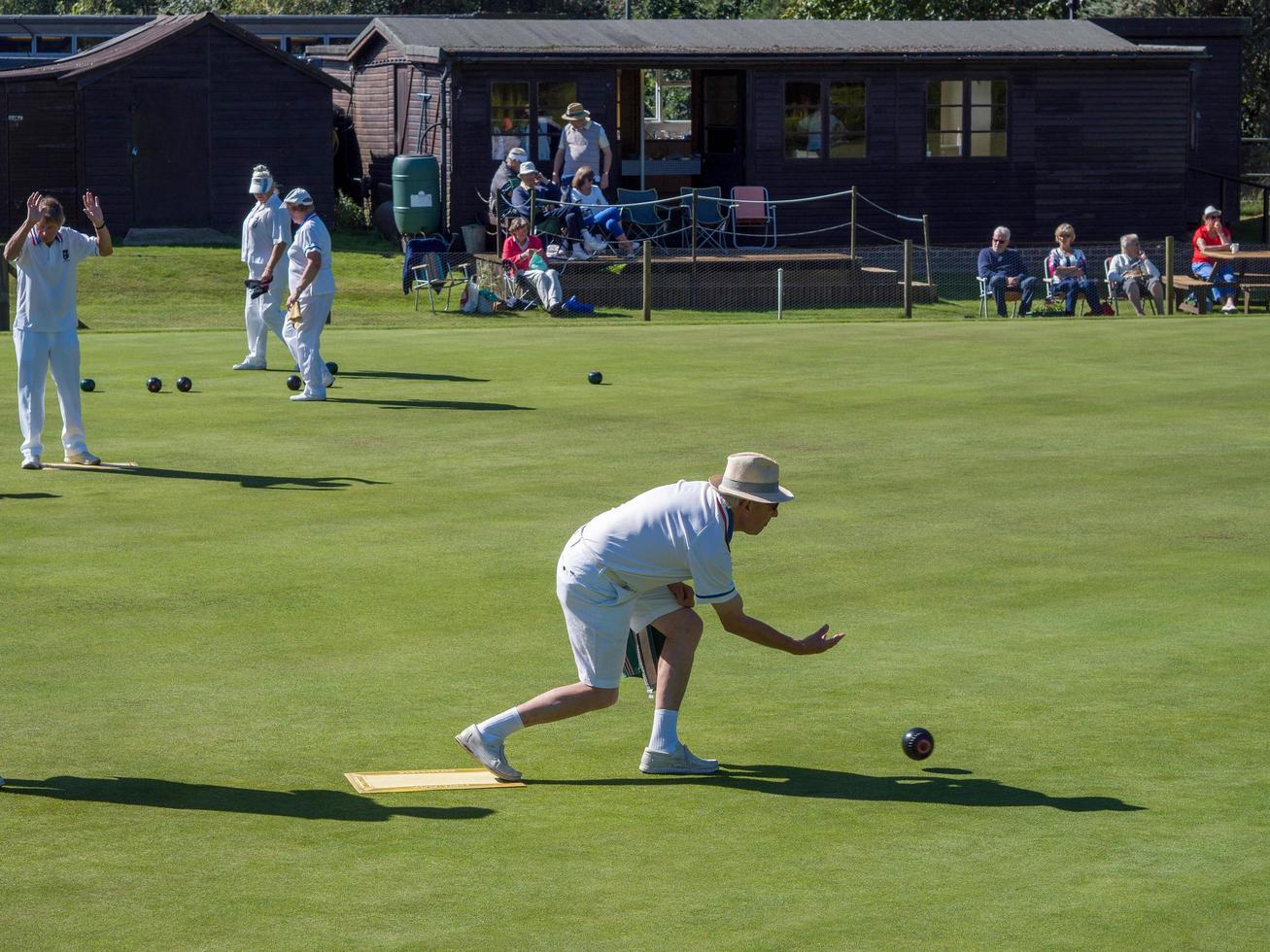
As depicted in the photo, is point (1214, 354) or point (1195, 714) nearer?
point (1195, 714)

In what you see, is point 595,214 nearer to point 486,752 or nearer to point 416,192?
point 416,192

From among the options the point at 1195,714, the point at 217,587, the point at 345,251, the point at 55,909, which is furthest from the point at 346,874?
the point at 345,251

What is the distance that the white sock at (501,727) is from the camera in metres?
7.85

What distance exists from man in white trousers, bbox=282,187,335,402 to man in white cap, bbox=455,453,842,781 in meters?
12.1

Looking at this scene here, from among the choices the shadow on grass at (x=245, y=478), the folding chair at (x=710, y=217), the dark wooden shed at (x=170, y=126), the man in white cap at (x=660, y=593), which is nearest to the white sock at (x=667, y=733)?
the man in white cap at (x=660, y=593)

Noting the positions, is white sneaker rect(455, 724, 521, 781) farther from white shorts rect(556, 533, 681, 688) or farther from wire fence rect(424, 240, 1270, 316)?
wire fence rect(424, 240, 1270, 316)

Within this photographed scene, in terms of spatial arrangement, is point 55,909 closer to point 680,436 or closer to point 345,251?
point 680,436

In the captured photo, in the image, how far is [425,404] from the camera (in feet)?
66.5

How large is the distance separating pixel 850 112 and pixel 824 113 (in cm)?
65

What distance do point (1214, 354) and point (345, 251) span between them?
62.2 feet

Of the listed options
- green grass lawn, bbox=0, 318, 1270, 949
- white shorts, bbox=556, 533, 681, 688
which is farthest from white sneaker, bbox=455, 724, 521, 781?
white shorts, bbox=556, 533, 681, 688

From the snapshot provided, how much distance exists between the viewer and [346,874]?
683 cm

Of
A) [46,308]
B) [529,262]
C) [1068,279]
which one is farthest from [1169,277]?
[46,308]

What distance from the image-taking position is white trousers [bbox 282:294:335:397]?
19.5 metres
